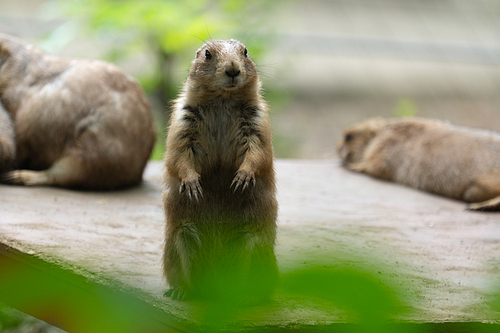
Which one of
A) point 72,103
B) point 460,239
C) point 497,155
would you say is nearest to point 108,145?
point 72,103

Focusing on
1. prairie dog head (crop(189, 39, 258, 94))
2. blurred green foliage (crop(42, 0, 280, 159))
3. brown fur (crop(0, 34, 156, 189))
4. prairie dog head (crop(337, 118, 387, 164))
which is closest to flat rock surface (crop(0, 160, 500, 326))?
brown fur (crop(0, 34, 156, 189))

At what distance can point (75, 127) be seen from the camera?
18.1 feet

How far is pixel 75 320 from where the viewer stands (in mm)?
2955

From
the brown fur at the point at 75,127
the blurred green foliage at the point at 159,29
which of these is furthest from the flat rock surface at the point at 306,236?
the blurred green foliage at the point at 159,29

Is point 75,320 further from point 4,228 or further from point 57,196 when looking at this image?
point 57,196

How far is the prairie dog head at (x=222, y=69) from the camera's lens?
2838 mm

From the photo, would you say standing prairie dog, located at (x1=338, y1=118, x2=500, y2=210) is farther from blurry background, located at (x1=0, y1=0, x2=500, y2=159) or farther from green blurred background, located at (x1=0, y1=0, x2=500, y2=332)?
blurry background, located at (x1=0, y1=0, x2=500, y2=159)

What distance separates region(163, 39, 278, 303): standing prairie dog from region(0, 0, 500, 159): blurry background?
652 centimetres

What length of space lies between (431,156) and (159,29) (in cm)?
516

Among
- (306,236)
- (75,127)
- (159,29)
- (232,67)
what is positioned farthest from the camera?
(159,29)

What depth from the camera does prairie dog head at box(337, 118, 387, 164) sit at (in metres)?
8.20

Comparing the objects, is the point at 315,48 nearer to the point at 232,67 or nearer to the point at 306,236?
the point at 306,236

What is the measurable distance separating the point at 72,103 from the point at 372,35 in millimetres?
8820

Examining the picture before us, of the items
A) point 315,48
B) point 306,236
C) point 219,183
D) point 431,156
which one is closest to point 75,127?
point 306,236
